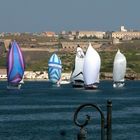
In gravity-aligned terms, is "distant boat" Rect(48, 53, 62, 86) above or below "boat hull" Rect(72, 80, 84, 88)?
above

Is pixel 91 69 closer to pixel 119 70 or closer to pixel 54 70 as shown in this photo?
pixel 119 70

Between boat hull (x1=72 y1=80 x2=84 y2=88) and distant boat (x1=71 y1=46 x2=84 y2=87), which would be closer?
distant boat (x1=71 y1=46 x2=84 y2=87)

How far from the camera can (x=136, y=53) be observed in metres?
192

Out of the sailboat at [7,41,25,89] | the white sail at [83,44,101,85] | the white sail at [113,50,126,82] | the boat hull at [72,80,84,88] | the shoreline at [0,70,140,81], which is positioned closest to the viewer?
the sailboat at [7,41,25,89]

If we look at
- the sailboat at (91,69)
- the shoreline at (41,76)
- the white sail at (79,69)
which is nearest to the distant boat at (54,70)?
the white sail at (79,69)

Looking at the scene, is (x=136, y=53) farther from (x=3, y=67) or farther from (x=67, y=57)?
(x=3, y=67)

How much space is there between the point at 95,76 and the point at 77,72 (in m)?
8.09

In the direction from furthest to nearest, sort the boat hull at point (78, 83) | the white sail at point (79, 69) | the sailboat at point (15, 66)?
the boat hull at point (78, 83) → the white sail at point (79, 69) → the sailboat at point (15, 66)

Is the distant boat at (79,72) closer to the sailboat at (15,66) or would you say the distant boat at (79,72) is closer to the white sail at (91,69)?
the white sail at (91,69)

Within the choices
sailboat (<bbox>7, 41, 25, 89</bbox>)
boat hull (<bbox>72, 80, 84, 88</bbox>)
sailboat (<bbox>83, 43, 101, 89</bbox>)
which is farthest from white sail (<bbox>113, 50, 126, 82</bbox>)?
sailboat (<bbox>7, 41, 25, 89</bbox>)

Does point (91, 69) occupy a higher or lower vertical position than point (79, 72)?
higher

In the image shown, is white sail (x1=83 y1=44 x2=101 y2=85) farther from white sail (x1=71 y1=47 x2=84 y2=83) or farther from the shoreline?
the shoreline

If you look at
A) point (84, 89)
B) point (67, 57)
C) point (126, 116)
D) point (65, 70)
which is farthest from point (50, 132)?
point (67, 57)

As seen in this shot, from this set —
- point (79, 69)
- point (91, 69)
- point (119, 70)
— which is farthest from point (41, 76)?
point (91, 69)
